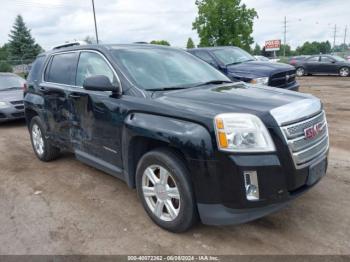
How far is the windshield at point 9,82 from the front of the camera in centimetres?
1009

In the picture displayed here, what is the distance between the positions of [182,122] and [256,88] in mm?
1238

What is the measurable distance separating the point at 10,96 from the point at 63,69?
518 centimetres

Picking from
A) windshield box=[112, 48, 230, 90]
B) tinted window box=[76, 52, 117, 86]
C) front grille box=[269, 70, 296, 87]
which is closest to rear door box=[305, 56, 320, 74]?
front grille box=[269, 70, 296, 87]

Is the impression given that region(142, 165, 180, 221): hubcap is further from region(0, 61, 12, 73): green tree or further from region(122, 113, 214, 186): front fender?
region(0, 61, 12, 73): green tree

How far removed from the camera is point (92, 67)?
14.4ft

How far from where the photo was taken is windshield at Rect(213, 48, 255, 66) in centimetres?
979

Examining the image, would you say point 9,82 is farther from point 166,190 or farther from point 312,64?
point 312,64

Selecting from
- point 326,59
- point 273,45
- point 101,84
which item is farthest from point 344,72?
point 273,45

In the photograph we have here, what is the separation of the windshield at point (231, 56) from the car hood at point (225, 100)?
6.08 meters

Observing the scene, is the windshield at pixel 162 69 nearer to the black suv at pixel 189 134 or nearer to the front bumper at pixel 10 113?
the black suv at pixel 189 134

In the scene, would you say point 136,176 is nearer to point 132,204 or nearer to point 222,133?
point 132,204

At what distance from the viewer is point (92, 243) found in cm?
335

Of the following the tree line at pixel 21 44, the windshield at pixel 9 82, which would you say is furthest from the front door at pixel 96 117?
the tree line at pixel 21 44

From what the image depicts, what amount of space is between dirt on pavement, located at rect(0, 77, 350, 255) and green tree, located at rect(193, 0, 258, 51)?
21585mm
